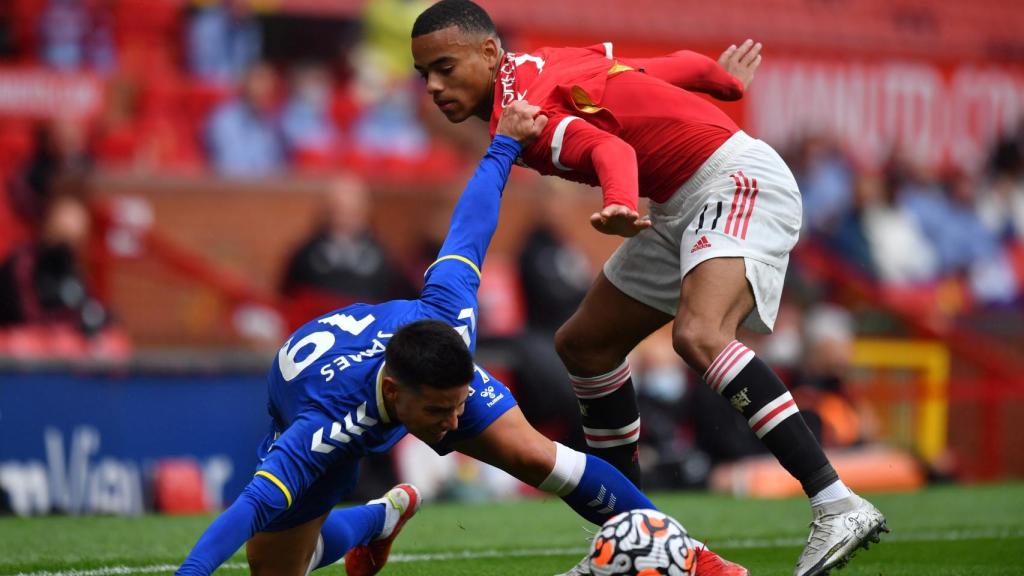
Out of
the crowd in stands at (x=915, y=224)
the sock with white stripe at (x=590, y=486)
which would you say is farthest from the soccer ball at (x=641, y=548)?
the crowd in stands at (x=915, y=224)

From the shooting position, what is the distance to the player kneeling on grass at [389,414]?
4.74 metres

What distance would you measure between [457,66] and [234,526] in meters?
2.01

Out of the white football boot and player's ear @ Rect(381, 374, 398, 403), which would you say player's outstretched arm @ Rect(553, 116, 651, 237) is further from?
the white football boot

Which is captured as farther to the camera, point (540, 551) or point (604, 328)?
point (540, 551)

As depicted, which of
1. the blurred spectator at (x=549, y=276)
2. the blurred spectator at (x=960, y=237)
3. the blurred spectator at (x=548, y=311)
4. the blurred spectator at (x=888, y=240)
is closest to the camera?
the blurred spectator at (x=548, y=311)

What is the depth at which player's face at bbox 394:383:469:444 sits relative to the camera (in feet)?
15.7

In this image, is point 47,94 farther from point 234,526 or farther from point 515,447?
point 234,526

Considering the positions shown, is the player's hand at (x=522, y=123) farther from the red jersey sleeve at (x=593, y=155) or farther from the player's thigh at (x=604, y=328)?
the player's thigh at (x=604, y=328)

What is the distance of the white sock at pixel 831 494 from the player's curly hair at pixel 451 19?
206cm

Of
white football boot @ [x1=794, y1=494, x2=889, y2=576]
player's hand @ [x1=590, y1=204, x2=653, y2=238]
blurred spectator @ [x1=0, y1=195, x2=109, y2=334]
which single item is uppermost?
player's hand @ [x1=590, y1=204, x2=653, y2=238]

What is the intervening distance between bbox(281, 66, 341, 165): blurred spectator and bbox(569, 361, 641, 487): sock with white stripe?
8396mm

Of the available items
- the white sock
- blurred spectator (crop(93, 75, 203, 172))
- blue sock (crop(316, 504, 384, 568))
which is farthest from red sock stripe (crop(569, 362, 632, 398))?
blurred spectator (crop(93, 75, 203, 172))

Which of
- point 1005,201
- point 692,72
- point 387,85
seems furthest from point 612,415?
point 1005,201

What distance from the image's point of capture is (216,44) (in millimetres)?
15062
